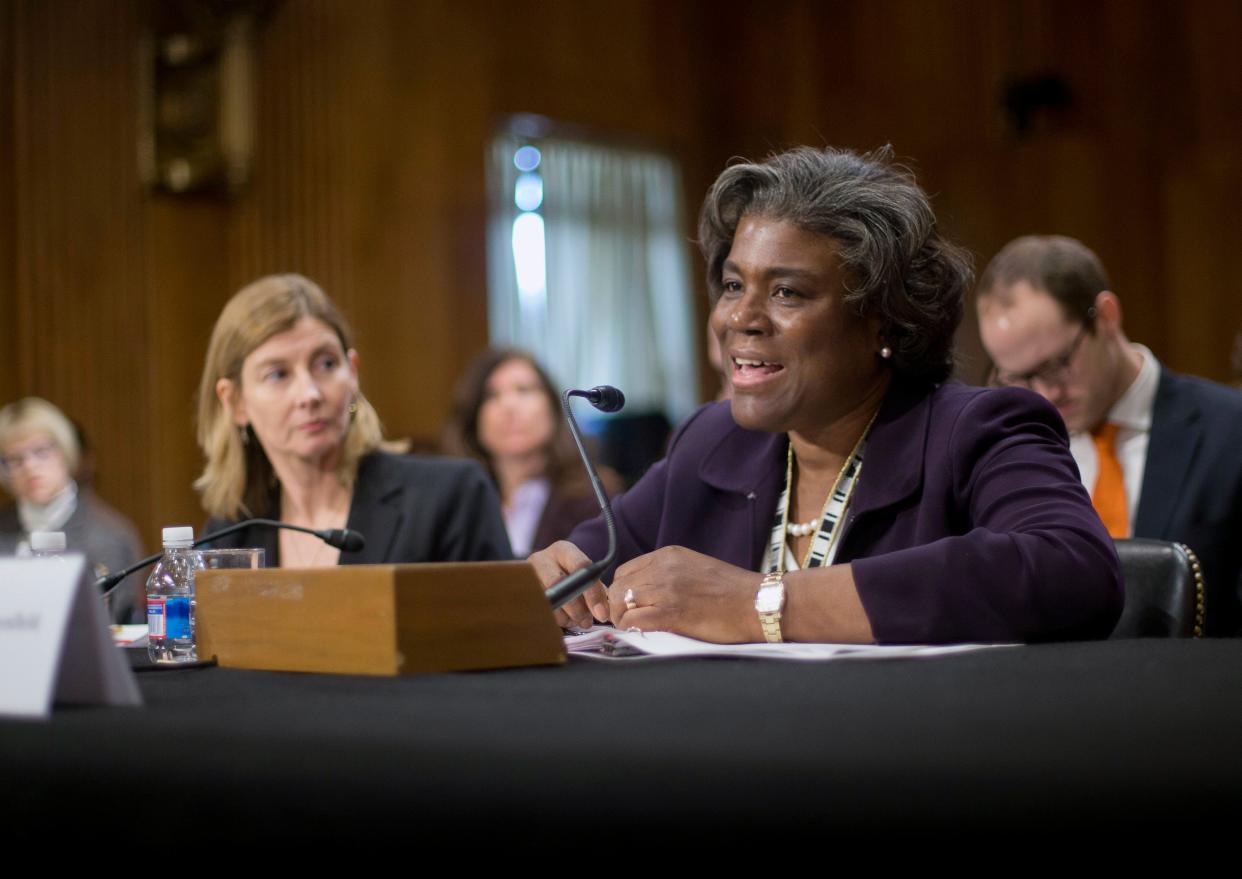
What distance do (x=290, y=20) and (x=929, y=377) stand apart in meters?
4.99

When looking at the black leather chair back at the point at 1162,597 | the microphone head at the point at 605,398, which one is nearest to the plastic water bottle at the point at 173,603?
the microphone head at the point at 605,398

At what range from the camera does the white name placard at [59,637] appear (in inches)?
39.2

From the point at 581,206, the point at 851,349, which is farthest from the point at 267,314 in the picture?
the point at 581,206

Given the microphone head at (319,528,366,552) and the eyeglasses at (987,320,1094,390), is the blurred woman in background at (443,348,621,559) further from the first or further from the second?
the microphone head at (319,528,366,552)

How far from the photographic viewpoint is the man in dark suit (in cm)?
283

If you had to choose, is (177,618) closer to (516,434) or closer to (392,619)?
(392,619)

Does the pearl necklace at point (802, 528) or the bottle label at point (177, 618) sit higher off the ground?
the pearl necklace at point (802, 528)

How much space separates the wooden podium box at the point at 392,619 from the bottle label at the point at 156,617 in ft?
1.04

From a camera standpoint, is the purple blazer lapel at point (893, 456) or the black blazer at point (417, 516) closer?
the purple blazer lapel at point (893, 456)

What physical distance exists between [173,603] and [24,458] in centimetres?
345

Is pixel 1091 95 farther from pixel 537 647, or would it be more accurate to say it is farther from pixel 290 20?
pixel 537 647

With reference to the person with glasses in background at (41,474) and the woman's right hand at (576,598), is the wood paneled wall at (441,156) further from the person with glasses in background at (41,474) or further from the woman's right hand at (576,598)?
the woman's right hand at (576,598)

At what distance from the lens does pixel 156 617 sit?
1724mm

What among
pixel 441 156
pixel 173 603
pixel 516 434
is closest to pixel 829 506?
pixel 173 603
